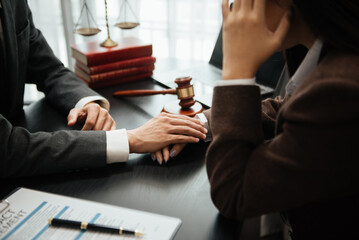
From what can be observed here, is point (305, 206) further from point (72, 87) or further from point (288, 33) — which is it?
point (72, 87)

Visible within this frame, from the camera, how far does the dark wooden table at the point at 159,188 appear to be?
29.8 inches

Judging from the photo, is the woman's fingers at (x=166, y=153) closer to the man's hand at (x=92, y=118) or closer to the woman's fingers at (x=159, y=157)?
the woman's fingers at (x=159, y=157)

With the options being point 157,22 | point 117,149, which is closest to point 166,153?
point 117,149

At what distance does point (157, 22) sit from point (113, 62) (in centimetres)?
153

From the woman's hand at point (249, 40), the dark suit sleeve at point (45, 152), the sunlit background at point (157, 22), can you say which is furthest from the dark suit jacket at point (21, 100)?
the sunlit background at point (157, 22)

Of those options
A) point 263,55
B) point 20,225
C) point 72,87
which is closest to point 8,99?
point 72,87

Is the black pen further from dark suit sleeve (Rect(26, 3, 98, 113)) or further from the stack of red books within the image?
the stack of red books

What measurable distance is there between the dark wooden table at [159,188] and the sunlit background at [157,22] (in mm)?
1944

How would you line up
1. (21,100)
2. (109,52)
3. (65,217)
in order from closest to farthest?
(65,217) < (21,100) < (109,52)

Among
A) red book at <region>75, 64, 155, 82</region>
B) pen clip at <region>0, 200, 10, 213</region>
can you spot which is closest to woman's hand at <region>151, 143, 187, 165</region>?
pen clip at <region>0, 200, 10, 213</region>

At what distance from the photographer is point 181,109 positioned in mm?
1229

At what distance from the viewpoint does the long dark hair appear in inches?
25.0

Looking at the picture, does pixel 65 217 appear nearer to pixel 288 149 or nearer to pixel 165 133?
pixel 165 133

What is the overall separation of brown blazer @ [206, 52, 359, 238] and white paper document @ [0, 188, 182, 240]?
0.15 meters
